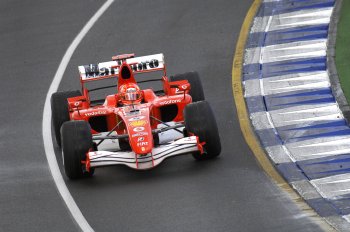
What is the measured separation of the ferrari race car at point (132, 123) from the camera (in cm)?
1598

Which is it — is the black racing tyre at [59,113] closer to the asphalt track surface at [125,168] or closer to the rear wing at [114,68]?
the asphalt track surface at [125,168]

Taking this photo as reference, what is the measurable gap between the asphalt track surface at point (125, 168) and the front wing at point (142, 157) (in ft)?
0.97

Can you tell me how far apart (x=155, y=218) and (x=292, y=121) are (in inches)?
151

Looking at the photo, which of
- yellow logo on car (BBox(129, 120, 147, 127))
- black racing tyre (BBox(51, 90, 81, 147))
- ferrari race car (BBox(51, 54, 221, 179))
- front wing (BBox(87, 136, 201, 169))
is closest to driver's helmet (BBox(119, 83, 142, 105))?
ferrari race car (BBox(51, 54, 221, 179))

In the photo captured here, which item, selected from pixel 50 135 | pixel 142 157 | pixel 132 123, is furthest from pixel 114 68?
pixel 142 157

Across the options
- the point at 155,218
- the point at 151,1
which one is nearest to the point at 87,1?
the point at 151,1

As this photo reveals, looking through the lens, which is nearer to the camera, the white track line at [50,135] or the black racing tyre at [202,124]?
the white track line at [50,135]

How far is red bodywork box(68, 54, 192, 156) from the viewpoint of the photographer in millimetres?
16406

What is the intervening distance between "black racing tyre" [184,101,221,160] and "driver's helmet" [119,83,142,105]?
40.3 inches

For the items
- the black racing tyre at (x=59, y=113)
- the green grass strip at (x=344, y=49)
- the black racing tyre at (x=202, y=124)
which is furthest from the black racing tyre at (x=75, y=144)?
the green grass strip at (x=344, y=49)

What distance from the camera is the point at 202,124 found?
16.2 metres

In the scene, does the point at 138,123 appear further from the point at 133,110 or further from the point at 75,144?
the point at 75,144

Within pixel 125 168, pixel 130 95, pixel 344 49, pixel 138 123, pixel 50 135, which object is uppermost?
pixel 130 95

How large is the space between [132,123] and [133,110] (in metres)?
0.44
